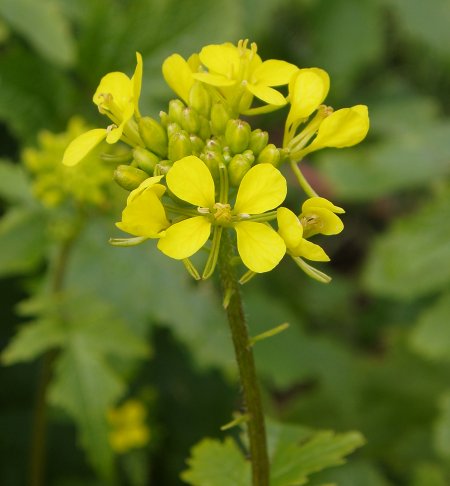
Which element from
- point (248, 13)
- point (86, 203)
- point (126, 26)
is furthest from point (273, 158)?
point (248, 13)

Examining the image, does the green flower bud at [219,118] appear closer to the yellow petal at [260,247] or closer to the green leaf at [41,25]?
the yellow petal at [260,247]

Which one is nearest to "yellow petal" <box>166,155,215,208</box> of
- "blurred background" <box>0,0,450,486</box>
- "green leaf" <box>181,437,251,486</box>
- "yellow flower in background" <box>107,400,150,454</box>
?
"green leaf" <box>181,437,251,486</box>

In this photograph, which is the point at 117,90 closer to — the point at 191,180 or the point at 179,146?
the point at 179,146

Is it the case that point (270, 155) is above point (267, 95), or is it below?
below

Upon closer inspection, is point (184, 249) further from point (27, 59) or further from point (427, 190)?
point (427, 190)

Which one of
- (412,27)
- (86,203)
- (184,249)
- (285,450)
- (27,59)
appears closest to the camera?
(184,249)

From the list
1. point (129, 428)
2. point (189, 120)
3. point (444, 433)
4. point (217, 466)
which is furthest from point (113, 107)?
point (129, 428)

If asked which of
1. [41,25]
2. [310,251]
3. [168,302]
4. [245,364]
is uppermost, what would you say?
[41,25]
